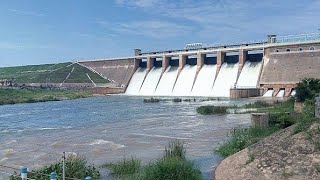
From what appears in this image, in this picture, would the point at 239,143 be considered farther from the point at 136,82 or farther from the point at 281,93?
the point at 136,82

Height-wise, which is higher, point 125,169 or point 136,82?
point 136,82

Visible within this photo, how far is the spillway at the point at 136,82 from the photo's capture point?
8451cm

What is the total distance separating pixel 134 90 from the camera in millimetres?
85000

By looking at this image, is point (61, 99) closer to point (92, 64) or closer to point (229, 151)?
point (92, 64)

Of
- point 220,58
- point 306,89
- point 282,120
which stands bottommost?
point 282,120

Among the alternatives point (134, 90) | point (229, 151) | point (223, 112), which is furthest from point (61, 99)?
point (229, 151)

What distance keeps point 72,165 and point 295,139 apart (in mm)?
6807

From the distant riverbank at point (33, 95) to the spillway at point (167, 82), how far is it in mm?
14129

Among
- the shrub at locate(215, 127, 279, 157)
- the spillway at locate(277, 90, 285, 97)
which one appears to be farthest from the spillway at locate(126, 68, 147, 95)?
the shrub at locate(215, 127, 279, 157)

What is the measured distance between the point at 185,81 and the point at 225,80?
31.2 ft

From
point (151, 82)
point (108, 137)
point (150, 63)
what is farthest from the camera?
point (150, 63)

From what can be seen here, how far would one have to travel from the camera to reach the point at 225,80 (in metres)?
67.8

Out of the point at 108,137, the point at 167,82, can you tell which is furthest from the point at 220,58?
the point at 108,137

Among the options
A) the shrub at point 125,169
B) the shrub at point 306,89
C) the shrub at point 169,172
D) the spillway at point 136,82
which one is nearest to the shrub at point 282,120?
the shrub at point 306,89
